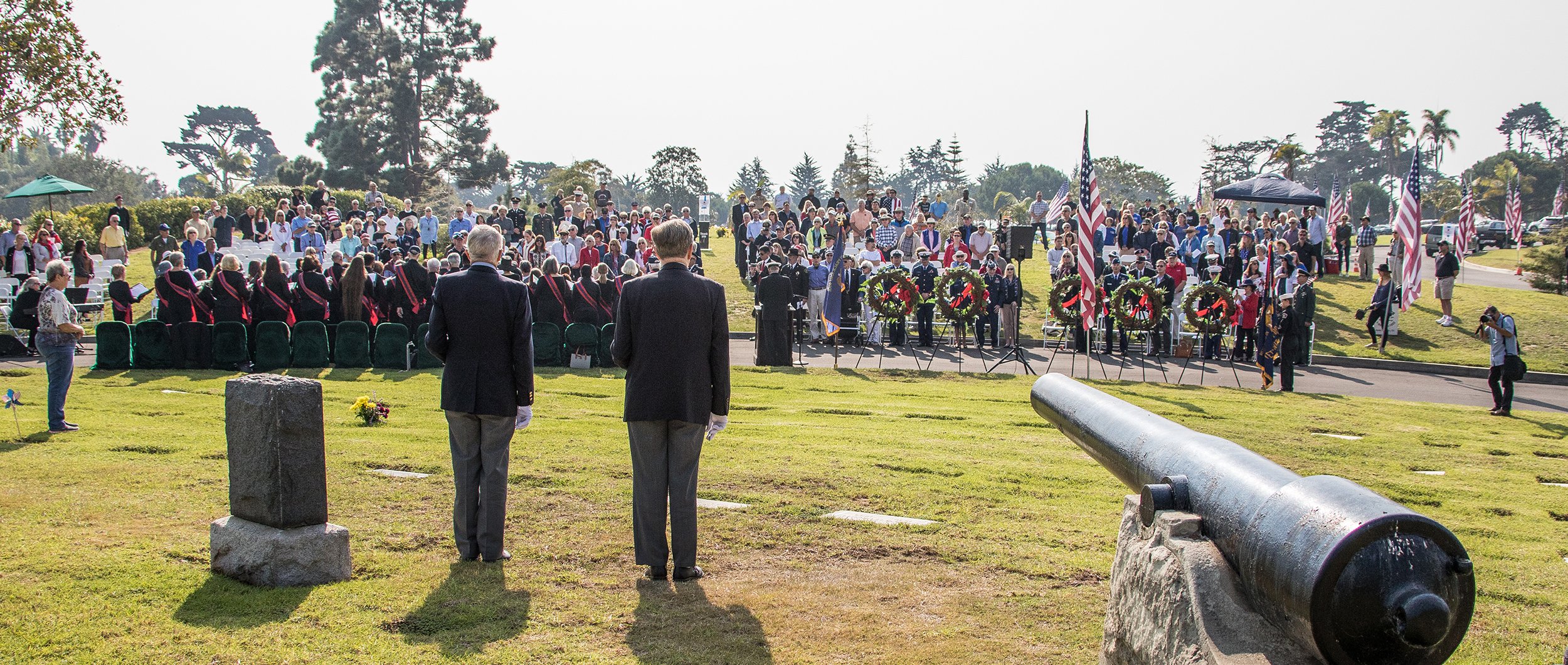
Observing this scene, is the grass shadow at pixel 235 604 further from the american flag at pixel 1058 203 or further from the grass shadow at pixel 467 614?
the american flag at pixel 1058 203

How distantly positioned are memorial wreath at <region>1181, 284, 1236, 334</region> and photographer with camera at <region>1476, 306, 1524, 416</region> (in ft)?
17.7

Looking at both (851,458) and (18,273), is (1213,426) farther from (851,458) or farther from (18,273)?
(18,273)

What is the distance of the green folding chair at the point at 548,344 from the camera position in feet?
62.7

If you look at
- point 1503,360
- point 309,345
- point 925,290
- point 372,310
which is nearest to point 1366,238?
point 925,290

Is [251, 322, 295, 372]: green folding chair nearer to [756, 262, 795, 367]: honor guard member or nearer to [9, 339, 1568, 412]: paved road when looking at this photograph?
[9, 339, 1568, 412]: paved road

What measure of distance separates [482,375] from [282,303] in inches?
582

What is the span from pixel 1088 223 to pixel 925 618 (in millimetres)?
14586

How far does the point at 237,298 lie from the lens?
18.7 meters

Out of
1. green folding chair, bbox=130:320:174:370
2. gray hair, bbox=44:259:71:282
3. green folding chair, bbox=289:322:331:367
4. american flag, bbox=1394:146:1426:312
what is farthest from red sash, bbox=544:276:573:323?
american flag, bbox=1394:146:1426:312

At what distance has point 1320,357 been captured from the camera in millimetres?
24141

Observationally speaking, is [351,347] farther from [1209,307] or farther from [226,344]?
[1209,307]

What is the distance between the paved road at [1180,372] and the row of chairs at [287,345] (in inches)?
49.9

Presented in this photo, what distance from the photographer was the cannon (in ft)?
9.30

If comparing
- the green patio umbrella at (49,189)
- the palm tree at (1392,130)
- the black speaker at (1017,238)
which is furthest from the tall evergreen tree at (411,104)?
the palm tree at (1392,130)
